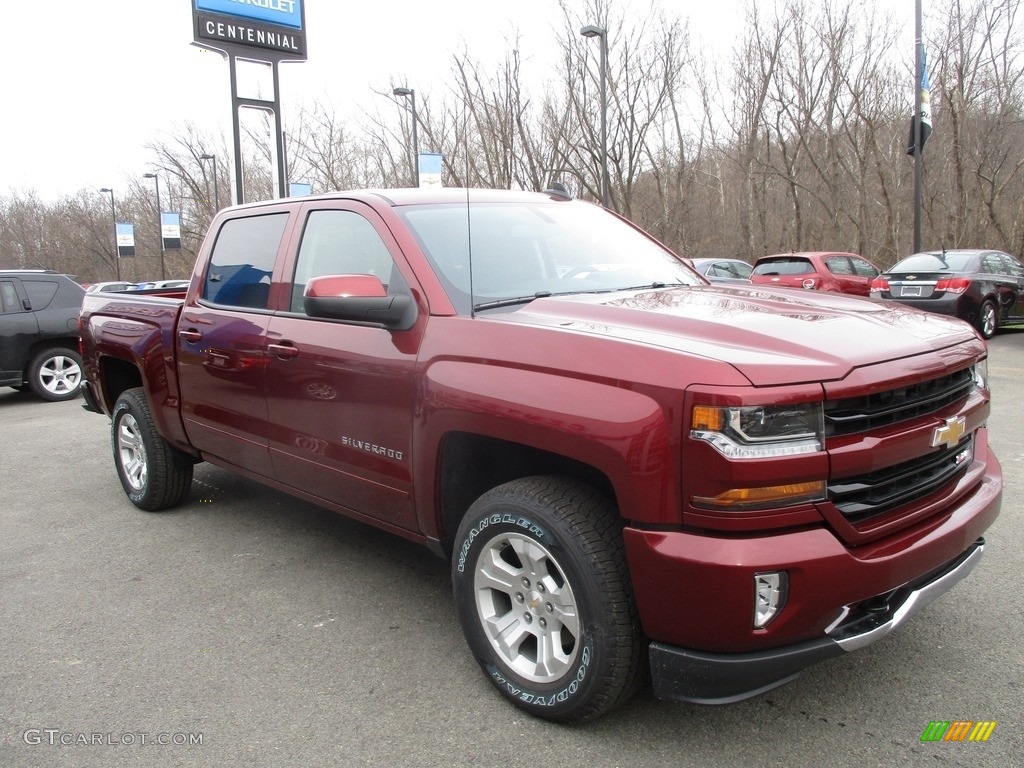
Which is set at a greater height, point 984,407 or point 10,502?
point 984,407

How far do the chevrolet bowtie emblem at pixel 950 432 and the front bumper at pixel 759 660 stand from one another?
51 cm

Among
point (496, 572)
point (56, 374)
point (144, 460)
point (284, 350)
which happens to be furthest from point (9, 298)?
point (496, 572)

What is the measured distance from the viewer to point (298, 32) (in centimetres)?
1983

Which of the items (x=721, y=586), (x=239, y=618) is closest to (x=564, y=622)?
(x=721, y=586)

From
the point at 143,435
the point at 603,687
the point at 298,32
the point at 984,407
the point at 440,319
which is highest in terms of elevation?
the point at 298,32

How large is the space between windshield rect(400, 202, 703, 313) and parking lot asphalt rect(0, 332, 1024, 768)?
1487mm

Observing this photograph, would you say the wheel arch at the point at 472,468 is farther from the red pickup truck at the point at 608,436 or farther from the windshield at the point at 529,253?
the windshield at the point at 529,253

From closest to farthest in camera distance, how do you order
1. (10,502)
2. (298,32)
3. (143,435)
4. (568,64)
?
(143,435) < (10,502) < (298,32) < (568,64)

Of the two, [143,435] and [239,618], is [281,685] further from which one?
[143,435]

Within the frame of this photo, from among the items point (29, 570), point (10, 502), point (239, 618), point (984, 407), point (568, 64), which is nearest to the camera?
point (984, 407)

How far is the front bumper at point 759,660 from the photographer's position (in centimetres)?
229

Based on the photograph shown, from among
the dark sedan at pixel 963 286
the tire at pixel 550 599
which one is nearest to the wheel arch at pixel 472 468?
the tire at pixel 550 599

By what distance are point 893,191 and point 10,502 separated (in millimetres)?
34336


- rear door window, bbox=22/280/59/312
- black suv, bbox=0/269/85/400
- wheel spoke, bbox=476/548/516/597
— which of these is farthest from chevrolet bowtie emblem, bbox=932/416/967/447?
rear door window, bbox=22/280/59/312
